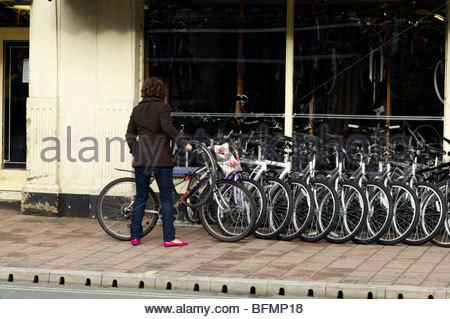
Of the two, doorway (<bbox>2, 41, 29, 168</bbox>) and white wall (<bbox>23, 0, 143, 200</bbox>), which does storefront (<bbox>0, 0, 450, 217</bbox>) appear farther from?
doorway (<bbox>2, 41, 29, 168</bbox>)

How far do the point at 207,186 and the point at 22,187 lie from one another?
133 inches

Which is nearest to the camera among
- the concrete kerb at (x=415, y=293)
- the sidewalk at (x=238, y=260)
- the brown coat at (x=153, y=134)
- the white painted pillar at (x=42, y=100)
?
the concrete kerb at (x=415, y=293)

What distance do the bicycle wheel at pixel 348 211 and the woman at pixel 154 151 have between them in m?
1.83

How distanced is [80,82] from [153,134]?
2.66 meters

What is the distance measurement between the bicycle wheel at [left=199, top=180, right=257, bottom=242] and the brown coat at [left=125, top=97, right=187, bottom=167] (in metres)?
0.80

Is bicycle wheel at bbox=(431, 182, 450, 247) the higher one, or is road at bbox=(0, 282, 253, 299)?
bicycle wheel at bbox=(431, 182, 450, 247)

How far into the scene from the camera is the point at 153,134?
10398 millimetres

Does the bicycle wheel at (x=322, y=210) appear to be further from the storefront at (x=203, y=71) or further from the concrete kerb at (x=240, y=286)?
the concrete kerb at (x=240, y=286)

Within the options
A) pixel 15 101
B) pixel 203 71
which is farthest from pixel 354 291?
pixel 15 101

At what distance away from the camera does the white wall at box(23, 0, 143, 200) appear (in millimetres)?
12508

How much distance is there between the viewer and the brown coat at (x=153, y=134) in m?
10.3

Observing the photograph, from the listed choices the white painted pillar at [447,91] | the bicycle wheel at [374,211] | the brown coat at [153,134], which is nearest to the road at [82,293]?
the brown coat at [153,134]

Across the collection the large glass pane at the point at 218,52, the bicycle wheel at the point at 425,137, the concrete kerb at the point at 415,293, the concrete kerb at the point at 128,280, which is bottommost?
the concrete kerb at the point at 128,280

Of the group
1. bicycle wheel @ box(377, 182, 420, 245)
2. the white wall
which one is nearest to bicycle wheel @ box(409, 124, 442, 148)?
bicycle wheel @ box(377, 182, 420, 245)
